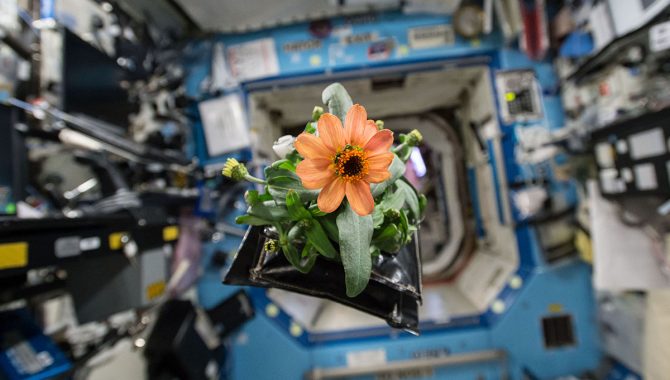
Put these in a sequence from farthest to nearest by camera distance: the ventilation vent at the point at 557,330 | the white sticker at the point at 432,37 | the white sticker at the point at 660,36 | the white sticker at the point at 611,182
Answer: the white sticker at the point at 432,37 < the ventilation vent at the point at 557,330 < the white sticker at the point at 611,182 < the white sticker at the point at 660,36

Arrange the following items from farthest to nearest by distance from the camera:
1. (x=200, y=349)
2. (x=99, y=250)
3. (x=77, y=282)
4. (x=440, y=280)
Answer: (x=440, y=280)
(x=200, y=349)
(x=77, y=282)
(x=99, y=250)

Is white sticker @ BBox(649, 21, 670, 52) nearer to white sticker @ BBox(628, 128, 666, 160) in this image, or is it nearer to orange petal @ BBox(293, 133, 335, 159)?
white sticker @ BBox(628, 128, 666, 160)

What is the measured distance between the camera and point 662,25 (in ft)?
5.01

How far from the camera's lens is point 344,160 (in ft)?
1.41

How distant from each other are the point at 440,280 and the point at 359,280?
9.42 feet

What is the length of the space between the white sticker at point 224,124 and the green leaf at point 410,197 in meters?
1.92

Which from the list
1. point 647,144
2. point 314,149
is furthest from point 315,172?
point 647,144

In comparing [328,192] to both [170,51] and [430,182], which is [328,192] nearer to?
[170,51]

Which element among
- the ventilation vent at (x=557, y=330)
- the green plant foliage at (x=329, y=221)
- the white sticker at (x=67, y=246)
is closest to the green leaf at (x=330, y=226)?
the green plant foliage at (x=329, y=221)

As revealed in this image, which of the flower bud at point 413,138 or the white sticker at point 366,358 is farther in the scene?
the white sticker at point 366,358

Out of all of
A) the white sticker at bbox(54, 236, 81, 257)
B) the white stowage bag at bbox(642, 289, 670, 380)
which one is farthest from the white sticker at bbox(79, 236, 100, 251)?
the white stowage bag at bbox(642, 289, 670, 380)

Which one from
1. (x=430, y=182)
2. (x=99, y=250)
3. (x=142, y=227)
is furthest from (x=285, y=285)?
(x=430, y=182)

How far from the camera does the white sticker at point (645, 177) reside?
4.84ft

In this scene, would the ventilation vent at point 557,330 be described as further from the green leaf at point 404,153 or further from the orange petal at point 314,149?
the orange petal at point 314,149
